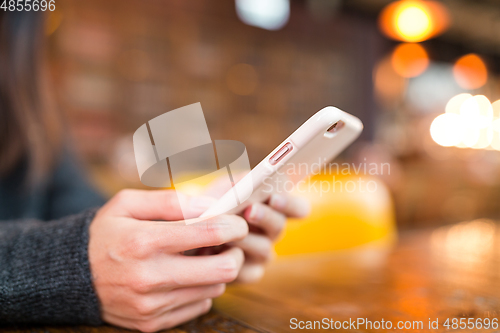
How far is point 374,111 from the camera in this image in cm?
370

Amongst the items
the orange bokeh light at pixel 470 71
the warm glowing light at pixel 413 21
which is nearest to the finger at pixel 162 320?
the warm glowing light at pixel 413 21

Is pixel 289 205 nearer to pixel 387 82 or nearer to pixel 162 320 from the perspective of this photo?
pixel 162 320

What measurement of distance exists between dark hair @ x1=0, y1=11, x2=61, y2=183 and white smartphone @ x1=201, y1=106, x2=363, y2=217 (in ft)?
1.75

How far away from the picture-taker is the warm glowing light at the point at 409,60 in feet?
12.9

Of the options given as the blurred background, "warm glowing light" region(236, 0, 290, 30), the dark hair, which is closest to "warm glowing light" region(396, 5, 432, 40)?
the blurred background

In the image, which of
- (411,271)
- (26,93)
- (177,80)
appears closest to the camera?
(411,271)

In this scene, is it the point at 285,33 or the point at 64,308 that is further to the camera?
the point at 285,33

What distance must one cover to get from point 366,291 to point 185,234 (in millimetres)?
276

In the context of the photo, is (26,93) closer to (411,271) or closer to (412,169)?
(411,271)

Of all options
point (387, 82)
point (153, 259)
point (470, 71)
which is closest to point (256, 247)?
point (153, 259)

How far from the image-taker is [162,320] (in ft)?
1.06

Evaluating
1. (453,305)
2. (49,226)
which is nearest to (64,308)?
(49,226)

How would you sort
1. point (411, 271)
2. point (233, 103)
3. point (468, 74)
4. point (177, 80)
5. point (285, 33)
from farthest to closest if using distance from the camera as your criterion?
point (468, 74) < point (285, 33) < point (233, 103) < point (177, 80) < point (411, 271)

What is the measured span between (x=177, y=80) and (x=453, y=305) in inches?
99.3
